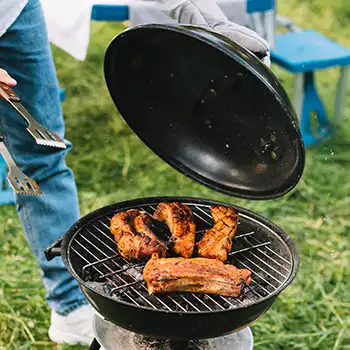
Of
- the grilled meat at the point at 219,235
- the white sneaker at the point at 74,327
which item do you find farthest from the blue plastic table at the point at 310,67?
the grilled meat at the point at 219,235

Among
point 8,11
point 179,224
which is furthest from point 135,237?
point 8,11

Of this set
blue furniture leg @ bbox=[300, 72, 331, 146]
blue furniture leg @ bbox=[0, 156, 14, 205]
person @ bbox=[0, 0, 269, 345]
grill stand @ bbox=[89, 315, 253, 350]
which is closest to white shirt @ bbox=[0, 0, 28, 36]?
person @ bbox=[0, 0, 269, 345]

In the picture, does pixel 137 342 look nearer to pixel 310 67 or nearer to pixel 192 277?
pixel 192 277

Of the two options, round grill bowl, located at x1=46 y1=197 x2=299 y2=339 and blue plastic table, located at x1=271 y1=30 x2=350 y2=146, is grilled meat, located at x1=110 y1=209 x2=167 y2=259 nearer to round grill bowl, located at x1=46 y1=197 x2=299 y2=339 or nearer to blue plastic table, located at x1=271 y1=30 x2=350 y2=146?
round grill bowl, located at x1=46 y1=197 x2=299 y2=339

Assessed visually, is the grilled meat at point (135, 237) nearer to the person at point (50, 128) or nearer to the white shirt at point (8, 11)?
the person at point (50, 128)

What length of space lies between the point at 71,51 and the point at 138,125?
1903 mm

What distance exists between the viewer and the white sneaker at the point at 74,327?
3.26m

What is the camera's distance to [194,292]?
7.25 feet

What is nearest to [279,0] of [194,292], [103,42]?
[103,42]

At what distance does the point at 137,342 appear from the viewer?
2471 millimetres

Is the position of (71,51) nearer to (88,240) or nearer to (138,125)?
(138,125)

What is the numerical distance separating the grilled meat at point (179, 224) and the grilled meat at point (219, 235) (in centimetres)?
5

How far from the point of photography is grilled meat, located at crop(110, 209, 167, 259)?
2.33 metres

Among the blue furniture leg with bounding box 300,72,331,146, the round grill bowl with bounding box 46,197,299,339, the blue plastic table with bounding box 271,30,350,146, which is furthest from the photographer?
the blue furniture leg with bounding box 300,72,331,146
